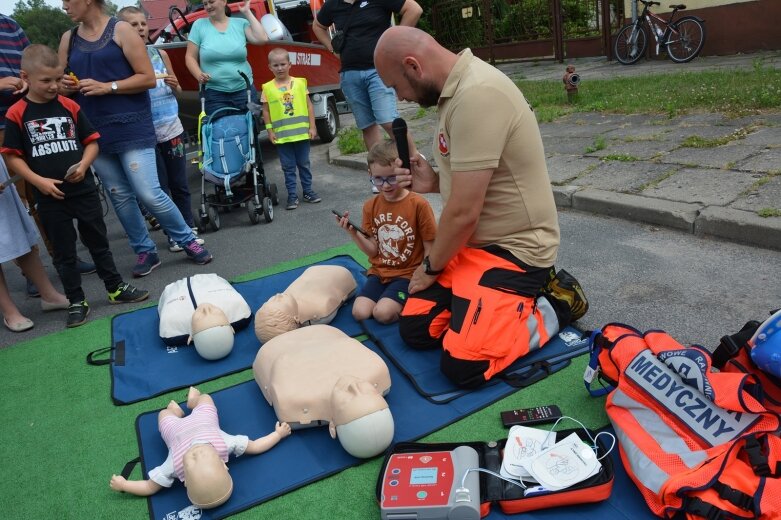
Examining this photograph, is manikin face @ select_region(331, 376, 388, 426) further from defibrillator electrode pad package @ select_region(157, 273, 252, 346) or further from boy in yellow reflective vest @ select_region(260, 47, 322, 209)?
boy in yellow reflective vest @ select_region(260, 47, 322, 209)

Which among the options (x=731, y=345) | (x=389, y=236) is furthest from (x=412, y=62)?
(x=731, y=345)

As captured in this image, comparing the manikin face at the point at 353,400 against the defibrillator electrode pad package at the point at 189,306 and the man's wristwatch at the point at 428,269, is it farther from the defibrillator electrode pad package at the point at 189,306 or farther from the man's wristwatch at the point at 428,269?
the defibrillator electrode pad package at the point at 189,306

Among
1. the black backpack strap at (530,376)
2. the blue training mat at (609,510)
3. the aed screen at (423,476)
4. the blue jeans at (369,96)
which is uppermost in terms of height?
the blue jeans at (369,96)

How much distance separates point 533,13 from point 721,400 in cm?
1384

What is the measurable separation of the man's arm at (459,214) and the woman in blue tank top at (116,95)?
2.56 metres

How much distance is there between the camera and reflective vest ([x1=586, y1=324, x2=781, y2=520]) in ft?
5.64

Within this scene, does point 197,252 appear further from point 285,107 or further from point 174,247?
point 285,107

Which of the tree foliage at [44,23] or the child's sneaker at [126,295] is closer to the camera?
the child's sneaker at [126,295]

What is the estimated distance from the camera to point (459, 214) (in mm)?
2574

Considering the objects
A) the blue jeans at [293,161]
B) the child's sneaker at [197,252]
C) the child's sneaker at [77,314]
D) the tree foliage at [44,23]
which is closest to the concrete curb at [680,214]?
the blue jeans at [293,161]

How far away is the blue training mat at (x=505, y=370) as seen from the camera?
2.62 meters

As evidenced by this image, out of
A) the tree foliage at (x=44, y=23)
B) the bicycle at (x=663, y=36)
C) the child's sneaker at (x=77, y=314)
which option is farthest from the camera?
the tree foliage at (x=44, y=23)

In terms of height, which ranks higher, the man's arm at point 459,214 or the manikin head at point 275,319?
the man's arm at point 459,214

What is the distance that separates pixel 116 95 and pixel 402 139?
7.69 ft
